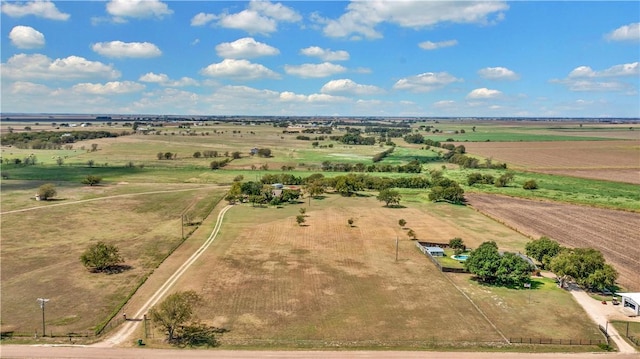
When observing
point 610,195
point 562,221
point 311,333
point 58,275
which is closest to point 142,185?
point 58,275

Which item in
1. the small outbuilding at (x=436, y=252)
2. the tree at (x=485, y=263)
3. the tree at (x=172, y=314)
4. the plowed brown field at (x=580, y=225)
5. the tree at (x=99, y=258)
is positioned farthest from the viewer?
the small outbuilding at (x=436, y=252)

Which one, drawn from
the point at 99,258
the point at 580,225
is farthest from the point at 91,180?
the point at 580,225

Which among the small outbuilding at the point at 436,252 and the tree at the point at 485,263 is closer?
the tree at the point at 485,263

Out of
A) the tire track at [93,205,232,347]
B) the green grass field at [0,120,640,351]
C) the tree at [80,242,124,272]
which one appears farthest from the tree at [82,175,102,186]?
the tree at [80,242,124,272]

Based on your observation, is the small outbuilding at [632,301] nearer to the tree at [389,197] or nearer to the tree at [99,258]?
the tree at [389,197]

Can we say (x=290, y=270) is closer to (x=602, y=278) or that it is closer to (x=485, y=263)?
(x=485, y=263)

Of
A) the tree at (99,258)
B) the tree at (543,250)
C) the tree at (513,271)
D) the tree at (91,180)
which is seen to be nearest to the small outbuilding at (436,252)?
the tree at (543,250)

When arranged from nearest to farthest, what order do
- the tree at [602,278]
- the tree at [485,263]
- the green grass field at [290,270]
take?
the green grass field at [290,270] → the tree at [602,278] → the tree at [485,263]
